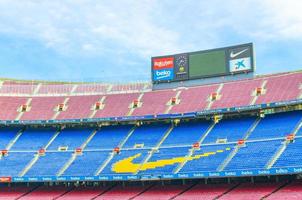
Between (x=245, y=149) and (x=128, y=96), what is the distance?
2202cm

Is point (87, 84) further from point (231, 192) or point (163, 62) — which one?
point (231, 192)

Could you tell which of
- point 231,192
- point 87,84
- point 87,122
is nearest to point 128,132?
point 87,122

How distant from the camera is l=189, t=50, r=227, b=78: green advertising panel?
5698 centimetres

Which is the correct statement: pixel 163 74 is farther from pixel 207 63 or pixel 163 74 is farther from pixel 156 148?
pixel 156 148

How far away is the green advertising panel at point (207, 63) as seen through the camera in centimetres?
5698

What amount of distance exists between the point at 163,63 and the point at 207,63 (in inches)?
243

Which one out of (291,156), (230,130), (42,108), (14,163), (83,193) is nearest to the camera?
(291,156)

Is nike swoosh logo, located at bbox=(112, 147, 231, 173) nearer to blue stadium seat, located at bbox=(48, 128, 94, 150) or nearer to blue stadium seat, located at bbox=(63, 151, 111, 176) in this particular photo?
blue stadium seat, located at bbox=(63, 151, 111, 176)

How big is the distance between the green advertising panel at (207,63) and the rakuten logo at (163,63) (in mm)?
2734

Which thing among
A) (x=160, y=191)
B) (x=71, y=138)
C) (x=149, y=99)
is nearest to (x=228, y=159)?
(x=160, y=191)

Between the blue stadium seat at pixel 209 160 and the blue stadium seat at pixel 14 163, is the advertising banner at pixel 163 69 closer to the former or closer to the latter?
the blue stadium seat at pixel 209 160

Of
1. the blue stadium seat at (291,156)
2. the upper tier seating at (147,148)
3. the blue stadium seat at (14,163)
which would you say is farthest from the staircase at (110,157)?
the blue stadium seat at (291,156)

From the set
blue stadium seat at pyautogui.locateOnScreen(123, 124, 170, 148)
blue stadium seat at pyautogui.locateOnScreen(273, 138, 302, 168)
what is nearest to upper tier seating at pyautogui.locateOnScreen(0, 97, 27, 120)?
blue stadium seat at pyautogui.locateOnScreen(123, 124, 170, 148)

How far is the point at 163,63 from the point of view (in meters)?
59.9
